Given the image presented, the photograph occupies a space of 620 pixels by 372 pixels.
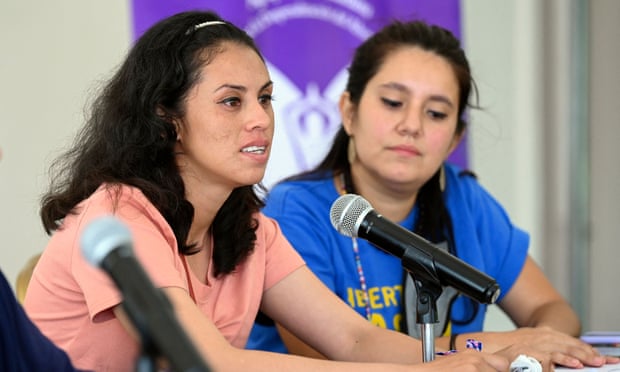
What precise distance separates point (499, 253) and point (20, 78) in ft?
5.39

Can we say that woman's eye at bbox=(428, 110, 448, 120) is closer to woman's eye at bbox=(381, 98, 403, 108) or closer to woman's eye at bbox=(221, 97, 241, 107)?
woman's eye at bbox=(381, 98, 403, 108)

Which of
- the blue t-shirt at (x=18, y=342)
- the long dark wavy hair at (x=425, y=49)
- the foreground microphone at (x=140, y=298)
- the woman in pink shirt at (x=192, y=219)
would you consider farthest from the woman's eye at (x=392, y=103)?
the foreground microphone at (x=140, y=298)

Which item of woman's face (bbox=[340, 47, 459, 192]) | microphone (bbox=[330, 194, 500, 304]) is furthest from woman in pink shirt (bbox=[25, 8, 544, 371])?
woman's face (bbox=[340, 47, 459, 192])

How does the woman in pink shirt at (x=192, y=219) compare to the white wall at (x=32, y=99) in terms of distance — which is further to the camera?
the white wall at (x=32, y=99)

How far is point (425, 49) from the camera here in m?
2.29

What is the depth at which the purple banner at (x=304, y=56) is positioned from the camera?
3184 mm

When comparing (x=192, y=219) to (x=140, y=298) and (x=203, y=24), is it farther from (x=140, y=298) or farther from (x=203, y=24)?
(x=140, y=298)

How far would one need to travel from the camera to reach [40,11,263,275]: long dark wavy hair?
1.59 meters

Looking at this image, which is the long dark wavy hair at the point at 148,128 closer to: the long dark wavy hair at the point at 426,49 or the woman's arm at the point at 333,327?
the woman's arm at the point at 333,327

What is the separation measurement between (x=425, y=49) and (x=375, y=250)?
21.2 inches

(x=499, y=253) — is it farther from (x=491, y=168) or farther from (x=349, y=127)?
(x=491, y=168)

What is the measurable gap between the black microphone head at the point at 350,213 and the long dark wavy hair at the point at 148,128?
34 centimetres

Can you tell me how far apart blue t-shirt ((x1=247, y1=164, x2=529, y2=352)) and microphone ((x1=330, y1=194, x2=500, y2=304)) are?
0.69 m

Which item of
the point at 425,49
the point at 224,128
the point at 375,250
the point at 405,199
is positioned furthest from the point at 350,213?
the point at 425,49
